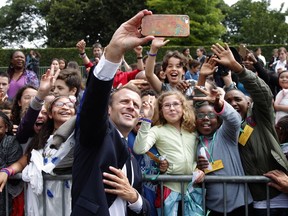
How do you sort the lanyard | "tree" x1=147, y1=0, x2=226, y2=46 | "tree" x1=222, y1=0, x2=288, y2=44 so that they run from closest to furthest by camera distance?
the lanyard → "tree" x1=147, y1=0, x2=226, y2=46 → "tree" x1=222, y1=0, x2=288, y2=44

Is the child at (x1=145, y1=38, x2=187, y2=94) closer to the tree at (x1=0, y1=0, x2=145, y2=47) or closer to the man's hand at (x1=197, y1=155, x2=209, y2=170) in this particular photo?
the man's hand at (x1=197, y1=155, x2=209, y2=170)

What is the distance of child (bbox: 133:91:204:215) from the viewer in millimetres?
3934

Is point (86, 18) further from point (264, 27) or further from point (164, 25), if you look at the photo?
point (164, 25)

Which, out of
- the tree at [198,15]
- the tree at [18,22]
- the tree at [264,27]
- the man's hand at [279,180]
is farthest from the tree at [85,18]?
the man's hand at [279,180]

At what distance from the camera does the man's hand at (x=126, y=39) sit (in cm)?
251

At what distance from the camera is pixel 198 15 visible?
4028 cm

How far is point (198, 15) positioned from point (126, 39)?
38.8 metres

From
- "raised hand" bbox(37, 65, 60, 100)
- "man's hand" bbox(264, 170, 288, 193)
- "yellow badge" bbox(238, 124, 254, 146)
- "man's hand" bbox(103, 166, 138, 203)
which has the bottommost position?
"man's hand" bbox(264, 170, 288, 193)

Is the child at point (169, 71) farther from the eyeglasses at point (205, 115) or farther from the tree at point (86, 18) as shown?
the tree at point (86, 18)

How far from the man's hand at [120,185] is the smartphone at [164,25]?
0.90m

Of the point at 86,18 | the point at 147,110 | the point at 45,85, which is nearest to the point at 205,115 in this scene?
the point at 147,110

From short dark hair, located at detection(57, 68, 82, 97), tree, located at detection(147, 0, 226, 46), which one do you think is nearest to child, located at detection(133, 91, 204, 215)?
short dark hair, located at detection(57, 68, 82, 97)

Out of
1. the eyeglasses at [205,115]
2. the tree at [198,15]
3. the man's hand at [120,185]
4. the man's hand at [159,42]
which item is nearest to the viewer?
the man's hand at [120,185]

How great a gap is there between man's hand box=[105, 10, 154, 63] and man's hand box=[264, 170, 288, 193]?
1.82 metres
